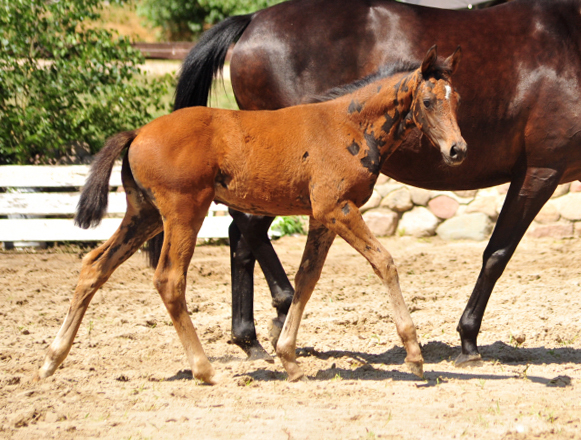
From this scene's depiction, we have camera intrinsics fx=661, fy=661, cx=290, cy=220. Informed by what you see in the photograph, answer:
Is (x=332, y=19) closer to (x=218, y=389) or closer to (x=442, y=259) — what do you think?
(x=218, y=389)

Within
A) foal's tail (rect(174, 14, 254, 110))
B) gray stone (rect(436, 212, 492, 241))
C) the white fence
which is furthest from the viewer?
gray stone (rect(436, 212, 492, 241))

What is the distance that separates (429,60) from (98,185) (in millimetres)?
1872

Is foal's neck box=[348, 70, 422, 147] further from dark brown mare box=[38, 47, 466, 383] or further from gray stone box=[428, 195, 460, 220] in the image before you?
gray stone box=[428, 195, 460, 220]

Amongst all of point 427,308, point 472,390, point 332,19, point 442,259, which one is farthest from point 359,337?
point 442,259

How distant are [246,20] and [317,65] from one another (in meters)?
0.71

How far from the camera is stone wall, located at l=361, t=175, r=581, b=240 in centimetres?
804

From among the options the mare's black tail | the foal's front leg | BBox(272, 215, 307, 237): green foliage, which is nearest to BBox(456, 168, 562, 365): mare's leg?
the foal's front leg

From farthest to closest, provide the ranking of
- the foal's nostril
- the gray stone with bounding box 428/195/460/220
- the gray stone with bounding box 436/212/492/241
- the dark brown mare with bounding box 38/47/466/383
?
the gray stone with bounding box 428/195/460/220, the gray stone with bounding box 436/212/492/241, the dark brown mare with bounding box 38/47/466/383, the foal's nostril

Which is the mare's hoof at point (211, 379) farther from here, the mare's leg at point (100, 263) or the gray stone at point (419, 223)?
the gray stone at point (419, 223)

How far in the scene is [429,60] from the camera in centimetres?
335

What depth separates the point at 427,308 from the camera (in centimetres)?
534

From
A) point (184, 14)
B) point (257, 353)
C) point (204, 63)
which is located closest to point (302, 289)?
point (257, 353)

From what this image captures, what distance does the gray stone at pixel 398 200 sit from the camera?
834 centimetres

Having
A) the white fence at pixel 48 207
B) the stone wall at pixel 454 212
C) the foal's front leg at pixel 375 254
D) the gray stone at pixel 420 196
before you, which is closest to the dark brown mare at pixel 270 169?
the foal's front leg at pixel 375 254
